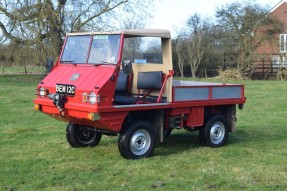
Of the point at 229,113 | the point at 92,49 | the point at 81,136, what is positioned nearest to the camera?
the point at 92,49

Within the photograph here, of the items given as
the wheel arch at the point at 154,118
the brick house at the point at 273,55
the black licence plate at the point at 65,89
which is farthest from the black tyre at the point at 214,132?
the brick house at the point at 273,55

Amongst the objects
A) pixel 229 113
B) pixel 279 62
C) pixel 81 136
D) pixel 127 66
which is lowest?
pixel 81 136

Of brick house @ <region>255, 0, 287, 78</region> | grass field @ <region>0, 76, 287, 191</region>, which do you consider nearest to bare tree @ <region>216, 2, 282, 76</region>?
brick house @ <region>255, 0, 287, 78</region>

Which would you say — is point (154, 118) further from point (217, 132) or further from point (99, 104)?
point (217, 132)

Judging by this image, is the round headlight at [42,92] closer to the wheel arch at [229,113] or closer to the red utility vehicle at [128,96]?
the red utility vehicle at [128,96]

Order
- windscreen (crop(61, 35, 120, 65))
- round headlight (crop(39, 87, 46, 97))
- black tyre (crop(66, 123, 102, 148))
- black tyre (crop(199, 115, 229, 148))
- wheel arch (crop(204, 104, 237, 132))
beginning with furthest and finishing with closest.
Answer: wheel arch (crop(204, 104, 237, 132)) < black tyre (crop(199, 115, 229, 148)) < black tyre (crop(66, 123, 102, 148)) < round headlight (crop(39, 87, 46, 97)) < windscreen (crop(61, 35, 120, 65))

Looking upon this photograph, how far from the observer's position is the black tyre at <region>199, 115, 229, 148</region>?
29.8ft

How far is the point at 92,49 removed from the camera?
27.4 ft

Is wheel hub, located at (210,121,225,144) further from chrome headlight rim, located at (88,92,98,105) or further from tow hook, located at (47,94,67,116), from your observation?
tow hook, located at (47,94,67,116)

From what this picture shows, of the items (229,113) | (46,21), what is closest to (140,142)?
(229,113)

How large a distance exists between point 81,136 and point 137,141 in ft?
5.29

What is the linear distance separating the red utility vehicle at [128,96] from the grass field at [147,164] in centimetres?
38

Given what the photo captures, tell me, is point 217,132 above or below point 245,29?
below

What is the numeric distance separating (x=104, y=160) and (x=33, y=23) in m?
20.8
